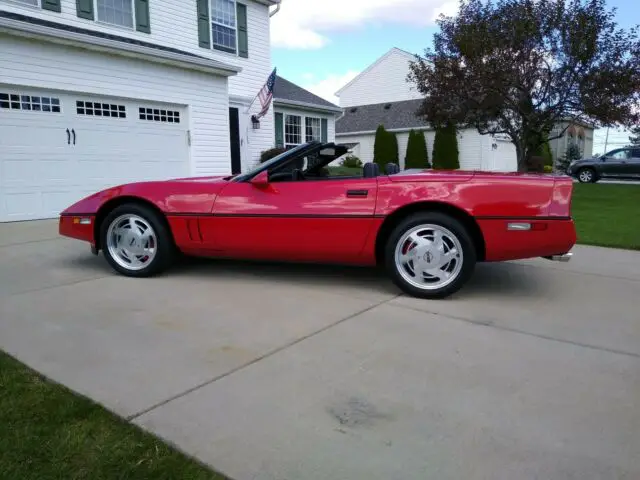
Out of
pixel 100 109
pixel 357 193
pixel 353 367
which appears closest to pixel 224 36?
pixel 100 109

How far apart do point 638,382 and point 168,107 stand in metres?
10.5

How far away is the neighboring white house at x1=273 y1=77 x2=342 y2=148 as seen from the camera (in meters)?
16.7

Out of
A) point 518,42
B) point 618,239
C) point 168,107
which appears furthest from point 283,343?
point 518,42

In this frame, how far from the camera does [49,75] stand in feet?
28.9

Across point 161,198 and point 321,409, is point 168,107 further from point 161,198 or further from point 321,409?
point 321,409

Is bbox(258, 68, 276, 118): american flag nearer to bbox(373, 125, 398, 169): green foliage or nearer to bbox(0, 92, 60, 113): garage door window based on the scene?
bbox(0, 92, 60, 113): garage door window

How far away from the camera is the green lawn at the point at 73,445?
1775 millimetres

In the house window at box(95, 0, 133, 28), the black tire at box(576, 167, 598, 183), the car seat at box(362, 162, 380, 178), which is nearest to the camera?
the car seat at box(362, 162, 380, 178)

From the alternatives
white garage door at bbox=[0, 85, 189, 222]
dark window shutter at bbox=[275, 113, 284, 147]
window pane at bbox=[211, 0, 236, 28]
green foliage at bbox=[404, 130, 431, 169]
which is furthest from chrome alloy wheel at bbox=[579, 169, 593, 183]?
white garage door at bbox=[0, 85, 189, 222]

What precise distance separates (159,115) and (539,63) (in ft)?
35.3

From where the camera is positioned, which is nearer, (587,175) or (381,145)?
(587,175)

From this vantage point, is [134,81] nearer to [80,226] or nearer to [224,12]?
[224,12]

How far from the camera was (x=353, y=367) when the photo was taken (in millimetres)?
2678

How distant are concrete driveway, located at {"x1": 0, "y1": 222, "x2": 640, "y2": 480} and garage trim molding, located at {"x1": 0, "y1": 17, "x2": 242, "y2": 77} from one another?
572 cm
